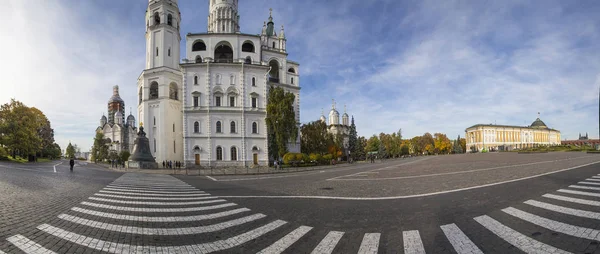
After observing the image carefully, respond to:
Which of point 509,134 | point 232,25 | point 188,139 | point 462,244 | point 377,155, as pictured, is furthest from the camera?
point 509,134

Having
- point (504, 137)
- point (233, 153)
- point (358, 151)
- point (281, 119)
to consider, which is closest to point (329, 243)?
point (281, 119)

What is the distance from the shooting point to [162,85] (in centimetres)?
4041

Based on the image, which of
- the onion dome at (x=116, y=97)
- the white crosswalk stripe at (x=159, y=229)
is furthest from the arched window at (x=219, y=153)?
the onion dome at (x=116, y=97)

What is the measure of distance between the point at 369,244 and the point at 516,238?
2.92 m

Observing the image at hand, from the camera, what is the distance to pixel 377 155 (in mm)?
76250

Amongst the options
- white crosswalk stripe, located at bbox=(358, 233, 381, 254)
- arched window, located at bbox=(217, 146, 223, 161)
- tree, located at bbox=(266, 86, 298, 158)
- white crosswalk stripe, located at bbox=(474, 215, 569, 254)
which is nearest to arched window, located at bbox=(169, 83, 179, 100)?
arched window, located at bbox=(217, 146, 223, 161)

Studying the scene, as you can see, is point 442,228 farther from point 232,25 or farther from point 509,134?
point 509,134

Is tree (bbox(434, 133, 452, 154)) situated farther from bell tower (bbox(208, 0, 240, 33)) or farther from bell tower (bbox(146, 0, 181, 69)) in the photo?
bell tower (bbox(146, 0, 181, 69))

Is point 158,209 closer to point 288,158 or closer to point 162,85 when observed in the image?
point 288,158

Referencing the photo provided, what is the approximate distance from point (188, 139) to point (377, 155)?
56.1 m

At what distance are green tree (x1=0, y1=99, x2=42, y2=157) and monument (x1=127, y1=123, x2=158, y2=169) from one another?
54.7ft

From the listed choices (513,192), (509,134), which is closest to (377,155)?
(513,192)

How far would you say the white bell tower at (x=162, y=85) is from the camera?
1585 inches

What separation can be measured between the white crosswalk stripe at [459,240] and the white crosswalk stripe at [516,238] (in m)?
0.71
